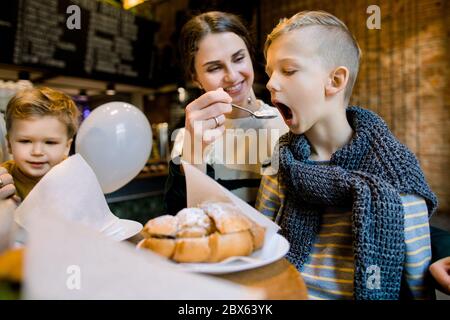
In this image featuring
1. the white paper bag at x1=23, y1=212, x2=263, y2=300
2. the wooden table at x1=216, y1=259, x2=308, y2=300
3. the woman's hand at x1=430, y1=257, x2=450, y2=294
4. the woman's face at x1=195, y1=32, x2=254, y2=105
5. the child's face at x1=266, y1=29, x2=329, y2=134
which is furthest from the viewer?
the woman's face at x1=195, y1=32, x2=254, y2=105

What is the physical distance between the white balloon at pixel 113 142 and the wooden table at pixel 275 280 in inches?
35.7

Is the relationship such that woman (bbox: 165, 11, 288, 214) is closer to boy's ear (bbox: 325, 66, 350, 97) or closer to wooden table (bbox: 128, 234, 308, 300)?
boy's ear (bbox: 325, 66, 350, 97)

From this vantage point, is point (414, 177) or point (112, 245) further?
point (414, 177)

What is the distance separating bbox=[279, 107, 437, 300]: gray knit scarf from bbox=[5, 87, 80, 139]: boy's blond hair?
885 mm

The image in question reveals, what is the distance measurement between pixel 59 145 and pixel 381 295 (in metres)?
1.22

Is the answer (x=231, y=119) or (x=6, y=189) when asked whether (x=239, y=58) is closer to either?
(x=231, y=119)

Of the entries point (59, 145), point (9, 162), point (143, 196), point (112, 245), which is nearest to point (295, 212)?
point (112, 245)

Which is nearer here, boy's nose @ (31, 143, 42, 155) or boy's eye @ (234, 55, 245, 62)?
boy's nose @ (31, 143, 42, 155)

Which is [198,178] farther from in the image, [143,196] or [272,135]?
[143,196]

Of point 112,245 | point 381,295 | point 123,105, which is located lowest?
point 381,295

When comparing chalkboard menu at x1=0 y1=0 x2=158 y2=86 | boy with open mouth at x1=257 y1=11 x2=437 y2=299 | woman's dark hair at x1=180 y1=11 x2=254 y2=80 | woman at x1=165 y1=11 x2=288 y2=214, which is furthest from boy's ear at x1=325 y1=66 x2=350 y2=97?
chalkboard menu at x1=0 y1=0 x2=158 y2=86

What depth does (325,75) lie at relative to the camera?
101 cm

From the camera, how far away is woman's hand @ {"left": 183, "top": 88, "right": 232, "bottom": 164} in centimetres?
104

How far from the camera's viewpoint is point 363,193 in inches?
34.6
